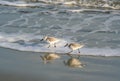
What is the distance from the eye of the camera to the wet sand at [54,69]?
8141 mm

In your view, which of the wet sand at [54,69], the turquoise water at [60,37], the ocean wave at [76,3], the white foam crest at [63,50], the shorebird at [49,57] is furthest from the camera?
the ocean wave at [76,3]

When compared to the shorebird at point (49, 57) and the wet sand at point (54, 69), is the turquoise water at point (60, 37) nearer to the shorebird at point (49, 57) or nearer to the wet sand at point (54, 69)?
the wet sand at point (54, 69)

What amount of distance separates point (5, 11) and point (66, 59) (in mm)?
7553

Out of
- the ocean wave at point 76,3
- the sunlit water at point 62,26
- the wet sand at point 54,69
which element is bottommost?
the ocean wave at point 76,3

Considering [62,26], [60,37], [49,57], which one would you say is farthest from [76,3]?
[49,57]

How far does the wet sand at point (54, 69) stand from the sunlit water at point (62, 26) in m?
0.64

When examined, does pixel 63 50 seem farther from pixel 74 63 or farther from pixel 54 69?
pixel 54 69

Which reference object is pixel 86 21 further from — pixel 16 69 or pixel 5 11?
pixel 16 69

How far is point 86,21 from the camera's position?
14.1 metres

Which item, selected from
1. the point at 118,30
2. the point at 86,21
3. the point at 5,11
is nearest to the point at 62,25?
the point at 86,21

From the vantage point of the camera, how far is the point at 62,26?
13516 millimetres

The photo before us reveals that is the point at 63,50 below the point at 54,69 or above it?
below

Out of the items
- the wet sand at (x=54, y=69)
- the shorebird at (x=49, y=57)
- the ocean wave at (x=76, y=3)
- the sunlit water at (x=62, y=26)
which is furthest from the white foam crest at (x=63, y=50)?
the ocean wave at (x=76, y=3)

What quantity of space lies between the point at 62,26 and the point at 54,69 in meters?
4.92
